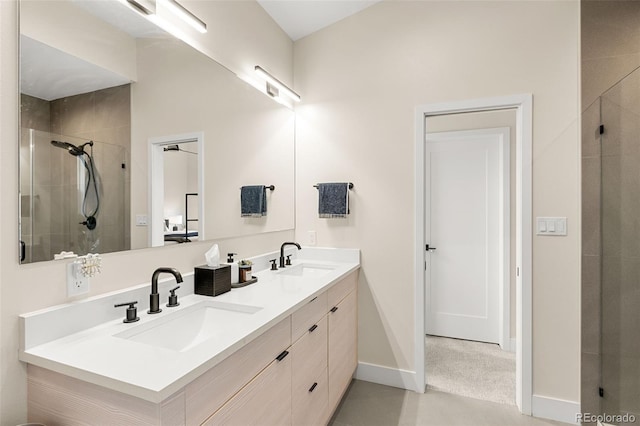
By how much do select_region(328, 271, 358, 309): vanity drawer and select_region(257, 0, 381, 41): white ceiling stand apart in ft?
6.57

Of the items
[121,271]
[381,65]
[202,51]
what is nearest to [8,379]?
[121,271]

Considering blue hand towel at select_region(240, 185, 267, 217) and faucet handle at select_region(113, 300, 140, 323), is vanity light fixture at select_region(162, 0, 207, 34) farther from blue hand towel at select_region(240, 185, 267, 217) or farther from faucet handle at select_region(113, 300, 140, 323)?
faucet handle at select_region(113, 300, 140, 323)

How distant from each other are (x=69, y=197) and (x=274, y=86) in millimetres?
1678

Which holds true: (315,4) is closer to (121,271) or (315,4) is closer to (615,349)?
(121,271)

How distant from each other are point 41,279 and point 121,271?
0.28m

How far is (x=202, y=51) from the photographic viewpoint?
69.7 inches

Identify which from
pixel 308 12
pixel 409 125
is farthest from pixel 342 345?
pixel 308 12

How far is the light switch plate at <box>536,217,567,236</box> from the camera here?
2.06 meters

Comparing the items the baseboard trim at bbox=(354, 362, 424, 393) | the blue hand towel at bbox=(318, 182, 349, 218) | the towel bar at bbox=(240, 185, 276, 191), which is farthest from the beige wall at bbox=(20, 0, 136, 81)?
the baseboard trim at bbox=(354, 362, 424, 393)

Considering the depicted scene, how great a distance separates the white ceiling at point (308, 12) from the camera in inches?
92.8

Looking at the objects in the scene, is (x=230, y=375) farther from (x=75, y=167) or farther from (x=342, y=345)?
(x=342, y=345)

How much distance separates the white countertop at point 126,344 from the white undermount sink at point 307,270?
0.80 metres

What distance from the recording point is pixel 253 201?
2.27 meters

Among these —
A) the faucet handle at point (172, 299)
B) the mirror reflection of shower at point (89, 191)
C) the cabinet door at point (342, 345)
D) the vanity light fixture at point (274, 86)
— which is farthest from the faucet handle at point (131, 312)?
the vanity light fixture at point (274, 86)
